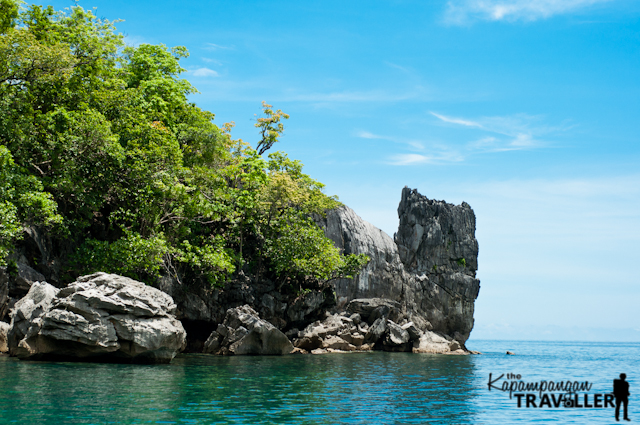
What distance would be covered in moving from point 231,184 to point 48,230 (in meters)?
15.6

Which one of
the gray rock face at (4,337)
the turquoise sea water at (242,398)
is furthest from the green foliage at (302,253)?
the gray rock face at (4,337)

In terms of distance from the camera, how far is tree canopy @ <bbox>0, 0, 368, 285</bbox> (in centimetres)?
2488

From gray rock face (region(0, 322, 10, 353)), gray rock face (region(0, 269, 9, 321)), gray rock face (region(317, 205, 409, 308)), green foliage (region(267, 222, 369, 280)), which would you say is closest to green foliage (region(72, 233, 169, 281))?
gray rock face (region(0, 269, 9, 321))

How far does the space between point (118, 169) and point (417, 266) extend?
3915cm

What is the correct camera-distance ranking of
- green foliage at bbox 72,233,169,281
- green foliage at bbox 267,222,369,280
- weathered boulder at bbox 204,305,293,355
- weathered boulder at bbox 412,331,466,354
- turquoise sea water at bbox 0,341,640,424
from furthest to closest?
weathered boulder at bbox 412,331,466,354
green foliage at bbox 267,222,369,280
weathered boulder at bbox 204,305,293,355
green foliage at bbox 72,233,169,281
turquoise sea water at bbox 0,341,640,424

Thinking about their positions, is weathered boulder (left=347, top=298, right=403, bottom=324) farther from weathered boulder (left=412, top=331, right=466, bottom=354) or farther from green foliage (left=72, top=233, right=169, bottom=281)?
green foliage (left=72, top=233, right=169, bottom=281)

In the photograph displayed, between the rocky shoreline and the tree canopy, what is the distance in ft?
7.88

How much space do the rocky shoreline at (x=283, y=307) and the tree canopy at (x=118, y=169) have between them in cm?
240

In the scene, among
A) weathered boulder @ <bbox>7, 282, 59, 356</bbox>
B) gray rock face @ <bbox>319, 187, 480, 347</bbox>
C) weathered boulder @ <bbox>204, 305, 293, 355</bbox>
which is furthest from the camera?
gray rock face @ <bbox>319, 187, 480, 347</bbox>

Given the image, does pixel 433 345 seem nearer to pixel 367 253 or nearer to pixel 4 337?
pixel 367 253

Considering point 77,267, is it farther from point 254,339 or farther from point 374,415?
point 374,415

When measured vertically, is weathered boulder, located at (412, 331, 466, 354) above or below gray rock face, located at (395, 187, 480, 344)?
below

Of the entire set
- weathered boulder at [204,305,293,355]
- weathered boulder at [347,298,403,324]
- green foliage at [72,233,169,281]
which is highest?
green foliage at [72,233,169,281]

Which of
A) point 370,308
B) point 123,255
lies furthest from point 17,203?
point 370,308
